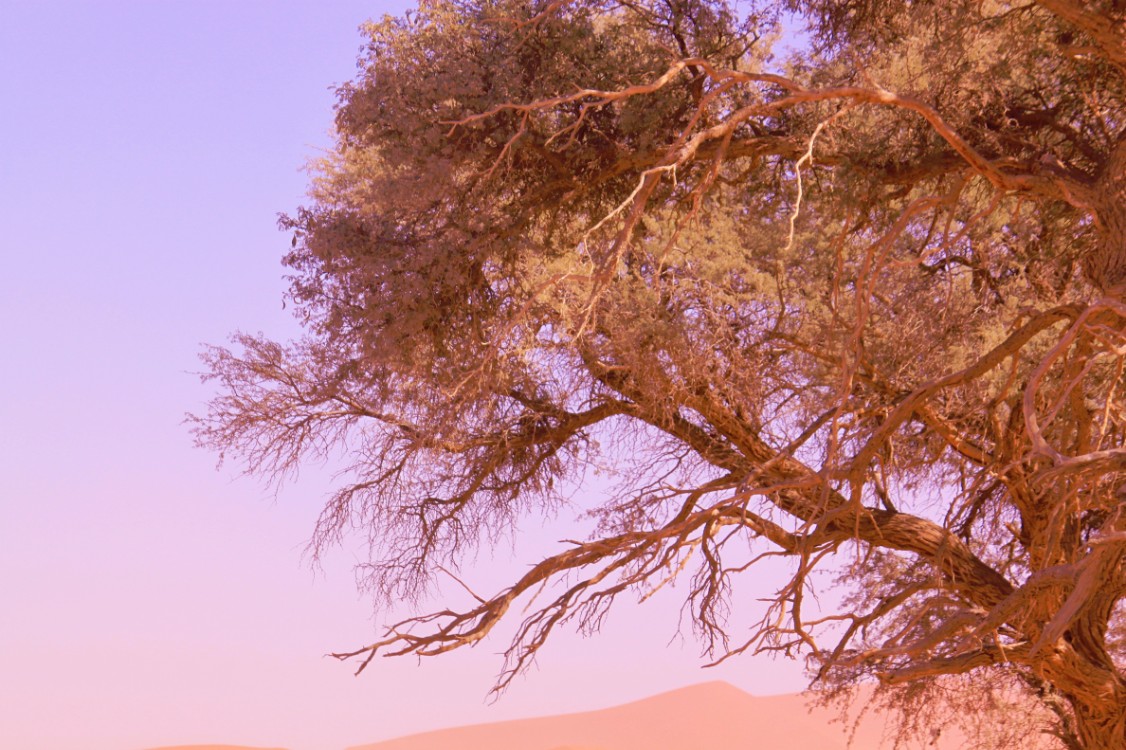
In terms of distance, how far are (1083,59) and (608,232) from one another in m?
3.74

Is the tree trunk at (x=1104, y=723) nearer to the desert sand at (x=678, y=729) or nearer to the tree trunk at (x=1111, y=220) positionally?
the tree trunk at (x=1111, y=220)

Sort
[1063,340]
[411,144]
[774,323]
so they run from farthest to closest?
1. [774,323]
2. [411,144]
3. [1063,340]

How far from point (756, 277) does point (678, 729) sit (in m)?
42.5

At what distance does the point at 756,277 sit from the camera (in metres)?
10.2

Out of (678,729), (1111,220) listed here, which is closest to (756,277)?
(1111,220)

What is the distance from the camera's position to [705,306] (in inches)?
378

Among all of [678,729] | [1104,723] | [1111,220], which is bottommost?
[1104,723]

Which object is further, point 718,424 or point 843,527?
point 718,424

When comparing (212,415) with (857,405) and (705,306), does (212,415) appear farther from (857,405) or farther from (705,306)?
(857,405)

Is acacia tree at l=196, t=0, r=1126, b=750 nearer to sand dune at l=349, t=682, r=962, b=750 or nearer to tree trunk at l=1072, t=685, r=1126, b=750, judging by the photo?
tree trunk at l=1072, t=685, r=1126, b=750

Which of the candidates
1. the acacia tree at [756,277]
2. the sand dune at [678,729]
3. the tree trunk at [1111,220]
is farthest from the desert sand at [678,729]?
the tree trunk at [1111,220]

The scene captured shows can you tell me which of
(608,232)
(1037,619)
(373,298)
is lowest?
(1037,619)

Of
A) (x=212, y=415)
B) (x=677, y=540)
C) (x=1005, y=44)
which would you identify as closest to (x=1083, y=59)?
(x=1005, y=44)

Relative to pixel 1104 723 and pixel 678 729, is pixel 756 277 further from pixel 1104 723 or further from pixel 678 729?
pixel 678 729
